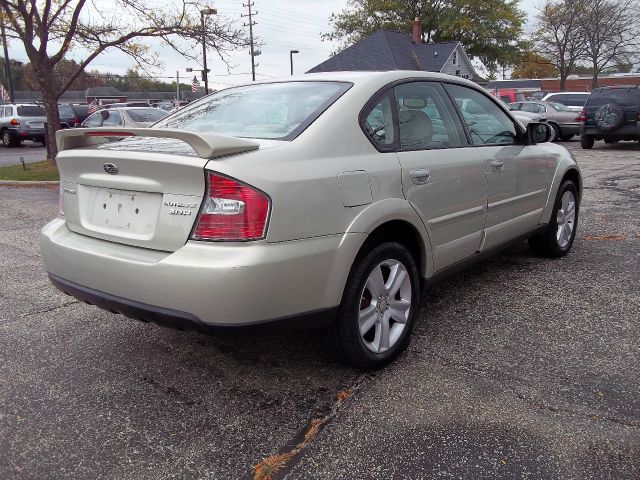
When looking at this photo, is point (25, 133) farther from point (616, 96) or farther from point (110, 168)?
point (110, 168)

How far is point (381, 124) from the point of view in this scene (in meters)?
3.15

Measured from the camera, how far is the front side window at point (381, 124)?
304 centimetres

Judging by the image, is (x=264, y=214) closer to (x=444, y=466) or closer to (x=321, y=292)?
(x=321, y=292)

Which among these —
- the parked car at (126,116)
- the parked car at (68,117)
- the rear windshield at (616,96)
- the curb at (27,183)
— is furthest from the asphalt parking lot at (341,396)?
the parked car at (68,117)

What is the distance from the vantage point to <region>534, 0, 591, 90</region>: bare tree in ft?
132

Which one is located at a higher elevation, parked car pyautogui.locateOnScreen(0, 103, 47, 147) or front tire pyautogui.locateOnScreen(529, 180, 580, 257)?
parked car pyautogui.locateOnScreen(0, 103, 47, 147)

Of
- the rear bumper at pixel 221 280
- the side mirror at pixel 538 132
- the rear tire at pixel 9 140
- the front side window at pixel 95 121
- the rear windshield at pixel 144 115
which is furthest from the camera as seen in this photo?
the rear tire at pixel 9 140

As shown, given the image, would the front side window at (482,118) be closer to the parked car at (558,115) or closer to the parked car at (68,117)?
the parked car at (558,115)

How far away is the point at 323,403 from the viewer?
273 centimetres

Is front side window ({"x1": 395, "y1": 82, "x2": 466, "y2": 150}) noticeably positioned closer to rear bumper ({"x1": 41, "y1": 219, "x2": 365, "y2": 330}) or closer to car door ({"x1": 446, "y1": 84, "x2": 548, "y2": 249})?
car door ({"x1": 446, "y1": 84, "x2": 548, "y2": 249})

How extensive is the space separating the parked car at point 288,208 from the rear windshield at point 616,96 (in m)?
13.7

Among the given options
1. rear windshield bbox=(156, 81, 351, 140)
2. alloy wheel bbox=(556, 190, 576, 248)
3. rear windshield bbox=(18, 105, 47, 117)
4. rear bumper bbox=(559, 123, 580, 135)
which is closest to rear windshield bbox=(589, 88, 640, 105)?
rear bumper bbox=(559, 123, 580, 135)

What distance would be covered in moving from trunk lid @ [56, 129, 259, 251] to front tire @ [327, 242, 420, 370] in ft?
2.77

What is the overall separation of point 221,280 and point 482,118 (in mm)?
2595
